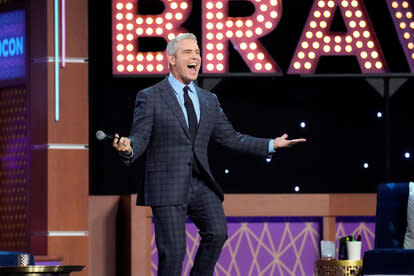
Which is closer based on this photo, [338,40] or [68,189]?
[68,189]

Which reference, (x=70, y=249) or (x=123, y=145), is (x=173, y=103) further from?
(x=70, y=249)

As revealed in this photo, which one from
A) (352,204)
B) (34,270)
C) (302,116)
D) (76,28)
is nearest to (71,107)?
(76,28)

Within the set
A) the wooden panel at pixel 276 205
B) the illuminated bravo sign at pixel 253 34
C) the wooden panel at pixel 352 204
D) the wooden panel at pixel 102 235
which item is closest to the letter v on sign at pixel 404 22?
the illuminated bravo sign at pixel 253 34

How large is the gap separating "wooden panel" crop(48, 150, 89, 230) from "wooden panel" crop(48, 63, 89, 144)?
4.5 inches

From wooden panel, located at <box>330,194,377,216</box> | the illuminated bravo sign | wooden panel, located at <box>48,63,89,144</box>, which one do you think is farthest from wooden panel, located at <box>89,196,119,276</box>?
wooden panel, located at <box>330,194,377,216</box>

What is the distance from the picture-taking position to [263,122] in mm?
7910

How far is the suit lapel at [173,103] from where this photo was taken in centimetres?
491

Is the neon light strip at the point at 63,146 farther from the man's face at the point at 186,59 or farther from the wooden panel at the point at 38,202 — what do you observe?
the man's face at the point at 186,59

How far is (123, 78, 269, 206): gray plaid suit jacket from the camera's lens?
481 cm

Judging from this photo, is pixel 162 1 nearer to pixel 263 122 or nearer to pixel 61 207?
pixel 263 122

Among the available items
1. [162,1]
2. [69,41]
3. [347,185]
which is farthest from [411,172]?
[69,41]

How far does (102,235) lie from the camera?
711 cm

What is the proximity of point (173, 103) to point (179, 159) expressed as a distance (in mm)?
291

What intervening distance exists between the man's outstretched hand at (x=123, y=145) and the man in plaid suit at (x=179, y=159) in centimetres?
4
